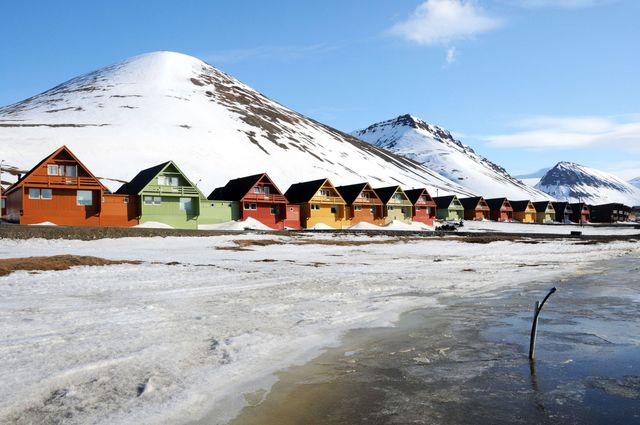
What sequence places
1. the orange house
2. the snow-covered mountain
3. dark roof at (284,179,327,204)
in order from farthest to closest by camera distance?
the snow-covered mountain
dark roof at (284,179,327,204)
the orange house

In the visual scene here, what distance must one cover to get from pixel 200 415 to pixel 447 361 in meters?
5.03

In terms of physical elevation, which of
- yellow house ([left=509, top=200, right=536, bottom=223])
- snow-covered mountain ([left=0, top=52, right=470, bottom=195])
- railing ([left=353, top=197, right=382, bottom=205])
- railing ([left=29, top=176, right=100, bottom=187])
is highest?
snow-covered mountain ([left=0, top=52, right=470, bottom=195])

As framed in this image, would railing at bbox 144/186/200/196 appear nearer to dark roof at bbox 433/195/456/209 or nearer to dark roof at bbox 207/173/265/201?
dark roof at bbox 207/173/265/201

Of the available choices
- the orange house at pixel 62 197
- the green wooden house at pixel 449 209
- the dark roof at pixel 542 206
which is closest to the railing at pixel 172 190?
the orange house at pixel 62 197

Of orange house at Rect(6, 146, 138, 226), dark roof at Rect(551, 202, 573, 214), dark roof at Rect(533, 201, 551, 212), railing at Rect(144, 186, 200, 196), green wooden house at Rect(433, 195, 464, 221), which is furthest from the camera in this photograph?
dark roof at Rect(551, 202, 573, 214)

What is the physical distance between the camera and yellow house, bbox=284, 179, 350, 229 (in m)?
71.4

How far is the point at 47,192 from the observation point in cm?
5047

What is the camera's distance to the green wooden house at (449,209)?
357 ft

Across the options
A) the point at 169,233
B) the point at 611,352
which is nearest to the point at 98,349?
the point at 611,352

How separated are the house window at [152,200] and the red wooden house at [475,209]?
78484mm

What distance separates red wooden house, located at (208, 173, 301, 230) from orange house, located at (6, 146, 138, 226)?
15.8 m

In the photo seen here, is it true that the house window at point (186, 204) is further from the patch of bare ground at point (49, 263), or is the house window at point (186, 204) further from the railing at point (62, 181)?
the patch of bare ground at point (49, 263)

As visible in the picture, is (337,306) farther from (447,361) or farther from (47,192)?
(47,192)

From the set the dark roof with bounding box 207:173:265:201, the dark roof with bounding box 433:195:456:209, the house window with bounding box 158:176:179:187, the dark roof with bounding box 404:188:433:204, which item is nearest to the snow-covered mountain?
the dark roof with bounding box 207:173:265:201
